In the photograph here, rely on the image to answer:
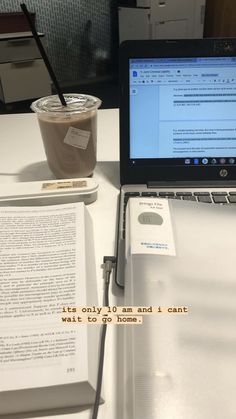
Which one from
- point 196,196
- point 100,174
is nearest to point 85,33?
point 100,174

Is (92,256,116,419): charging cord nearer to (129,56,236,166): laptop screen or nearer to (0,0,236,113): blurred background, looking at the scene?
(129,56,236,166): laptop screen

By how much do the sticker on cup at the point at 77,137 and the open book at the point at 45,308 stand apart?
14 centimetres

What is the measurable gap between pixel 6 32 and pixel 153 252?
8.66ft

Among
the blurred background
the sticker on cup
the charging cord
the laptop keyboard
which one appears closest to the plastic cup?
the sticker on cup

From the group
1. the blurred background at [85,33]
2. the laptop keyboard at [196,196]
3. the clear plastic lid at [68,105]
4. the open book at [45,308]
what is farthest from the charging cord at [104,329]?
the blurred background at [85,33]

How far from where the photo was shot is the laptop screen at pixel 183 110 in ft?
1.70

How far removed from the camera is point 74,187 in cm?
55

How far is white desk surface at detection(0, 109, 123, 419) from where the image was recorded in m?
0.32

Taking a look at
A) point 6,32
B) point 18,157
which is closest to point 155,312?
point 18,157

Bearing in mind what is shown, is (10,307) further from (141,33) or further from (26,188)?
(141,33)

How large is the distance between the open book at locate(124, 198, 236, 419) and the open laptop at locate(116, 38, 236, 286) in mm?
91

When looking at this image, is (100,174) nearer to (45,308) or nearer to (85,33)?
(45,308)

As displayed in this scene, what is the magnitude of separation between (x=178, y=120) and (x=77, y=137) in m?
0.15

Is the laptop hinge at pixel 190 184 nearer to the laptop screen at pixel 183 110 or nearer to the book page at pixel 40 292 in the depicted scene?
the laptop screen at pixel 183 110
